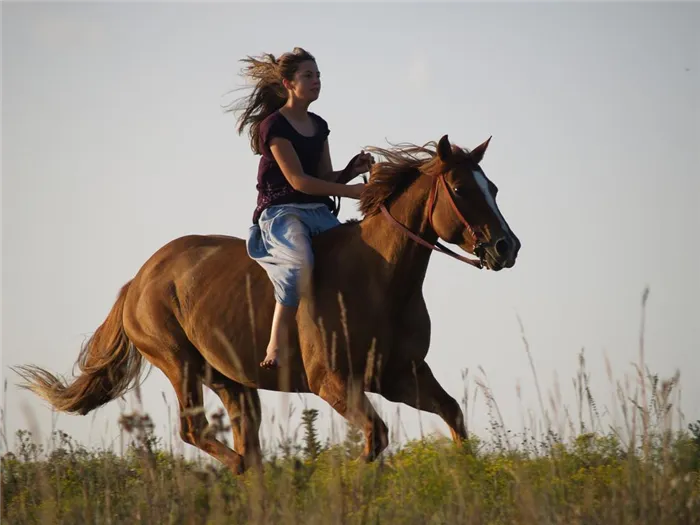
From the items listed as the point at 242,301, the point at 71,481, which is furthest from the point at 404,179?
the point at 71,481

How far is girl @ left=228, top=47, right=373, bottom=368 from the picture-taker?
25.5 feet

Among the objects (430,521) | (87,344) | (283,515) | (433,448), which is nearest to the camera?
(283,515)

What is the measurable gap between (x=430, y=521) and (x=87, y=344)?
16.7ft

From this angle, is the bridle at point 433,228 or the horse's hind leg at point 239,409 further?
the horse's hind leg at point 239,409

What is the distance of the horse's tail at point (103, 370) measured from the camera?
31.7 feet

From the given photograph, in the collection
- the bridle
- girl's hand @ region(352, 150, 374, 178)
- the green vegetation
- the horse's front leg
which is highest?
girl's hand @ region(352, 150, 374, 178)

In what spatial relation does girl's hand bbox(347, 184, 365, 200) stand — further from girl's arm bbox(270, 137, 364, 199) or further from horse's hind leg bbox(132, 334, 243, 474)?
horse's hind leg bbox(132, 334, 243, 474)

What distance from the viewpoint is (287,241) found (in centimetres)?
786

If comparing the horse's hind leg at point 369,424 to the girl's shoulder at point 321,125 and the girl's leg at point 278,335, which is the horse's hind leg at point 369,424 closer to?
the girl's leg at point 278,335

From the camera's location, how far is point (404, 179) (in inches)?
309

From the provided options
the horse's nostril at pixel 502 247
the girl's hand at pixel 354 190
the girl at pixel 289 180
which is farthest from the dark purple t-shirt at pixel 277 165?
the horse's nostril at pixel 502 247

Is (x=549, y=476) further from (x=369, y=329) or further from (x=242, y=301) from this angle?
(x=242, y=301)

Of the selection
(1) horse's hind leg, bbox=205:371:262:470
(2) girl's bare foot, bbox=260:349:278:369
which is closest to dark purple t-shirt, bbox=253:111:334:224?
(2) girl's bare foot, bbox=260:349:278:369

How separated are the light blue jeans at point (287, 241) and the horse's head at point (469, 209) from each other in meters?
0.96
